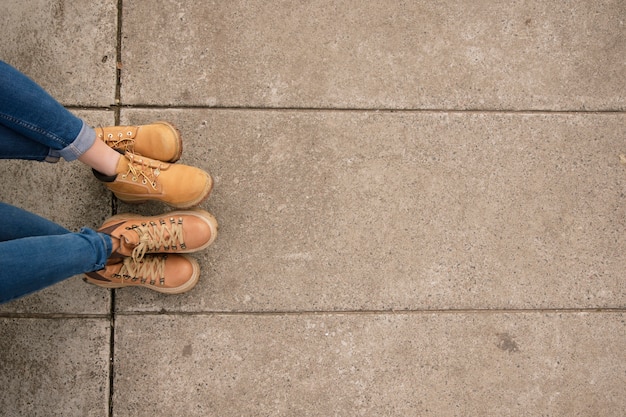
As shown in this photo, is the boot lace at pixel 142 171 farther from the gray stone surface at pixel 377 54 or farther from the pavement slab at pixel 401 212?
the gray stone surface at pixel 377 54

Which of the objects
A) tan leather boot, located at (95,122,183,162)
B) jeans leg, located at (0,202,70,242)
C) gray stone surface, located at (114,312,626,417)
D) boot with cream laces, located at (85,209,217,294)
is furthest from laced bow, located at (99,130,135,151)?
gray stone surface, located at (114,312,626,417)

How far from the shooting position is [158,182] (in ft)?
Result: 7.47

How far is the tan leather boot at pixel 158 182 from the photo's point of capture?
222cm

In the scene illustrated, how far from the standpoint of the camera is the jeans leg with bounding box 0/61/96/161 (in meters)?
1.77

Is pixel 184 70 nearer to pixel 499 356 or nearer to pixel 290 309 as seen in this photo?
pixel 290 309

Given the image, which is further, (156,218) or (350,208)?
(350,208)

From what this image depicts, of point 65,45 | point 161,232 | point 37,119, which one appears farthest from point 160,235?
point 65,45

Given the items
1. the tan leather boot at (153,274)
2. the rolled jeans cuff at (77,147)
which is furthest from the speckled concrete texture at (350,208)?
the rolled jeans cuff at (77,147)

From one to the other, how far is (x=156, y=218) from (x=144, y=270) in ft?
0.84

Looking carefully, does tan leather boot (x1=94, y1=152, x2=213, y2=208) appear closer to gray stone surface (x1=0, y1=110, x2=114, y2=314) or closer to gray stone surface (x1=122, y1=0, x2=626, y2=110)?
gray stone surface (x1=0, y1=110, x2=114, y2=314)

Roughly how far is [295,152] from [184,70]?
71cm

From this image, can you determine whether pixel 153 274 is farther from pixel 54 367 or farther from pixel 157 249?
pixel 54 367

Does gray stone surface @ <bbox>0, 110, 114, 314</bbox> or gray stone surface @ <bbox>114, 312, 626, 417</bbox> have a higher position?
gray stone surface @ <bbox>0, 110, 114, 314</bbox>

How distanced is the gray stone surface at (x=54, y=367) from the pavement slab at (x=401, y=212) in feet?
0.85
